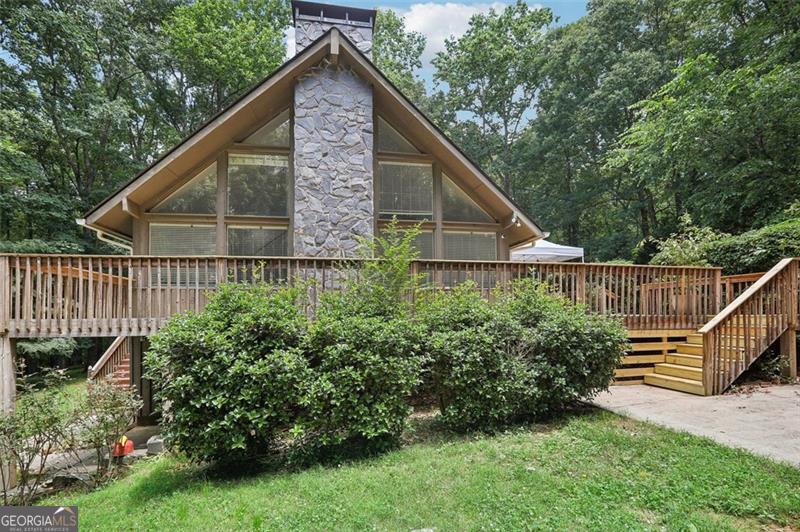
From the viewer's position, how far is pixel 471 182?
29.7ft

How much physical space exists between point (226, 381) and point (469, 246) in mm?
6412

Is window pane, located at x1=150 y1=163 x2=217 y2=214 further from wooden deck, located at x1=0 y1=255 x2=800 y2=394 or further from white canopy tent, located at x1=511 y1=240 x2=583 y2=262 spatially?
white canopy tent, located at x1=511 y1=240 x2=583 y2=262

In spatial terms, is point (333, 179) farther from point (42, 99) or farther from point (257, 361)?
point (42, 99)

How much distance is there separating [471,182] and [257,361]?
632cm

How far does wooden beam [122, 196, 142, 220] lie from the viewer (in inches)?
290

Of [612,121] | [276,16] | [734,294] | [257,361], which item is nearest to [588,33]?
[612,121]

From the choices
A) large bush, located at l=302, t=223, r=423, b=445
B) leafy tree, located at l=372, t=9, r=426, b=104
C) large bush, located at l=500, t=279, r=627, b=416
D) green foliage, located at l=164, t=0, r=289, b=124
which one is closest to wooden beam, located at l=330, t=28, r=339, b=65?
large bush, located at l=302, t=223, r=423, b=445

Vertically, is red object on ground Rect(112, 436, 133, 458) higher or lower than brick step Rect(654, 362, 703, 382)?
lower

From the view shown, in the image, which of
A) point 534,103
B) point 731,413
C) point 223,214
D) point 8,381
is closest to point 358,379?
point 731,413

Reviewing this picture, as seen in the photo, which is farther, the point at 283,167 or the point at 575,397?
the point at 283,167

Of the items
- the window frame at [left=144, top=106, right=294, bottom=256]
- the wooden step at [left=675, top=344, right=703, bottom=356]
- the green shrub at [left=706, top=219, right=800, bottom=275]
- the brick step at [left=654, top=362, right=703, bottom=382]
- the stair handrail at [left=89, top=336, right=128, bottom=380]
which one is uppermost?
the window frame at [left=144, top=106, right=294, bottom=256]

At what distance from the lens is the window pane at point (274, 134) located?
8602 millimetres

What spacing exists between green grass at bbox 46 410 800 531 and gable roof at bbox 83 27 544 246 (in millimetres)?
5038

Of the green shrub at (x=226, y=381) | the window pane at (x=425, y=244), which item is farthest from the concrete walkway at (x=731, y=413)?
the window pane at (x=425, y=244)
